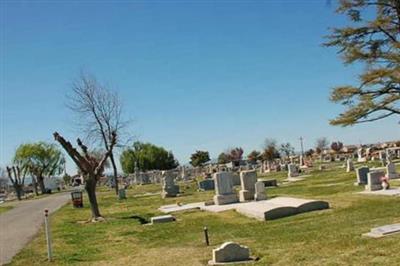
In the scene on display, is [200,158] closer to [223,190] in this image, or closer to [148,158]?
[148,158]

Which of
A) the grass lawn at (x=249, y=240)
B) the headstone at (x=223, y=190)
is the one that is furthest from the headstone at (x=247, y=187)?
the grass lawn at (x=249, y=240)

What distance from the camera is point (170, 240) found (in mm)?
15047

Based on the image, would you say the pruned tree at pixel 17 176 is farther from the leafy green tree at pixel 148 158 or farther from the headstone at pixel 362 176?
the headstone at pixel 362 176

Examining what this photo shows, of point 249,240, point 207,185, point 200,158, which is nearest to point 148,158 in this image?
point 200,158

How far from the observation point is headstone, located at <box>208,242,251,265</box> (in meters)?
10.3

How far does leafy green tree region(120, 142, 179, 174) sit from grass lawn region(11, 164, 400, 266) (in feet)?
301

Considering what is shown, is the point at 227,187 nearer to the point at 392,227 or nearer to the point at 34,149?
the point at 392,227

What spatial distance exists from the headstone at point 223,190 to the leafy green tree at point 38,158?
67.6 m

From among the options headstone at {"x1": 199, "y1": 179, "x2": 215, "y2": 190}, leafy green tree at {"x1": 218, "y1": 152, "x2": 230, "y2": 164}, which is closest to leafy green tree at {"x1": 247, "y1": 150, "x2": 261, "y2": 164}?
leafy green tree at {"x1": 218, "y1": 152, "x2": 230, "y2": 164}

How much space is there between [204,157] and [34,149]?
124 feet

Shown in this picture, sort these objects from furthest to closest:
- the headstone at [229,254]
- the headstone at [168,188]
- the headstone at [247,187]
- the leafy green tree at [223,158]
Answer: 1. the leafy green tree at [223,158]
2. the headstone at [168,188]
3. the headstone at [247,187]
4. the headstone at [229,254]

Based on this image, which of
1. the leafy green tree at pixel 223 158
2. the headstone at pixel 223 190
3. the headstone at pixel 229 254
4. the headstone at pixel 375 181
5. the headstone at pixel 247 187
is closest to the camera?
the headstone at pixel 229 254

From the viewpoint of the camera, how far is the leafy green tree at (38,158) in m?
90.4

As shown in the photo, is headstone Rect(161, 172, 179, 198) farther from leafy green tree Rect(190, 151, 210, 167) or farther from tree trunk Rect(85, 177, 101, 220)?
leafy green tree Rect(190, 151, 210, 167)
